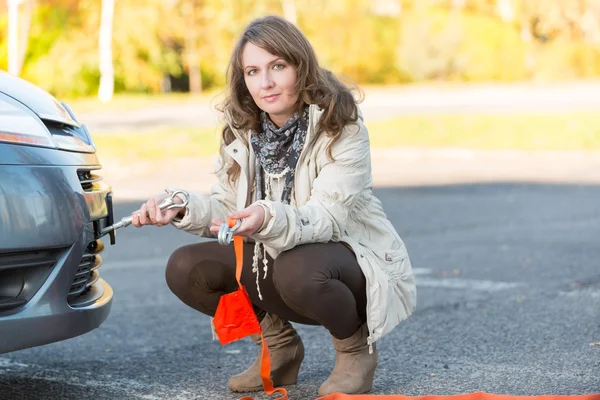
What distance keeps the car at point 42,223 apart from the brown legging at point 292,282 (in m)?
0.37

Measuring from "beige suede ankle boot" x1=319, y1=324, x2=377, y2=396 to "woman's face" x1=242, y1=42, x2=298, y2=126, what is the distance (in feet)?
2.68

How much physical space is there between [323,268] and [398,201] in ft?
22.4

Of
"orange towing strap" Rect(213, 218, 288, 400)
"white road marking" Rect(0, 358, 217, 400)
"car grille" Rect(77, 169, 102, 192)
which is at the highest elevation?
"car grille" Rect(77, 169, 102, 192)

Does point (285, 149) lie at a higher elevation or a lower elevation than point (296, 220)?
higher

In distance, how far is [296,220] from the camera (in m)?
3.04

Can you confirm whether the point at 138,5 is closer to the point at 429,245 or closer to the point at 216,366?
the point at 429,245

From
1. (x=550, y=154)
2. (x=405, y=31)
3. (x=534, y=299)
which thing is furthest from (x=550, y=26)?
(x=534, y=299)

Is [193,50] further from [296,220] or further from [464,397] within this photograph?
[464,397]

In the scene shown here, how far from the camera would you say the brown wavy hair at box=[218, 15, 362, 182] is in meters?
3.23

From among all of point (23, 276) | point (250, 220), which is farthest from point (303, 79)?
point (23, 276)

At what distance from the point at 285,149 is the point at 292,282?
1.61 ft

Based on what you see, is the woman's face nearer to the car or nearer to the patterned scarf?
the patterned scarf

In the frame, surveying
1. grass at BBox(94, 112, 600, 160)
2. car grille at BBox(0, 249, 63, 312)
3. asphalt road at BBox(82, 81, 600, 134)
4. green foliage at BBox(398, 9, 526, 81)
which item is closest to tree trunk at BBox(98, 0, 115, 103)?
asphalt road at BBox(82, 81, 600, 134)

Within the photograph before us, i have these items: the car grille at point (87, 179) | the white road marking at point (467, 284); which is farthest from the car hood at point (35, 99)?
the white road marking at point (467, 284)
